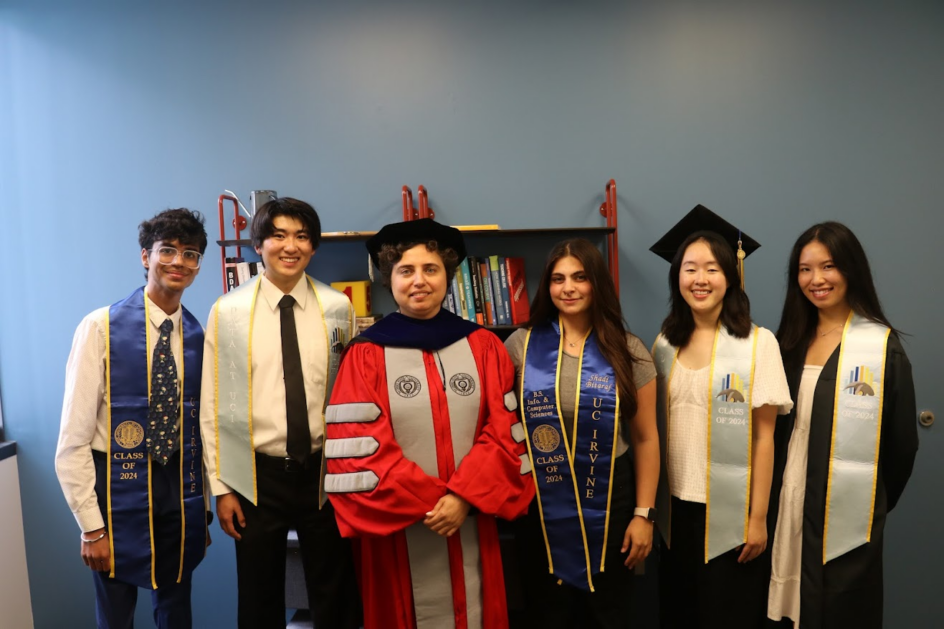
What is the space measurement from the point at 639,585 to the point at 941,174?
2.50 m

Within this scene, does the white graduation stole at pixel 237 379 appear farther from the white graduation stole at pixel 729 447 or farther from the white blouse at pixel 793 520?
the white blouse at pixel 793 520

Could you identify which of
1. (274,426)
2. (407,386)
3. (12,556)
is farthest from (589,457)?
(12,556)

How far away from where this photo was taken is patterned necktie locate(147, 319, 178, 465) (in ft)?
6.08

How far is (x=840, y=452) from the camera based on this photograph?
75.9 inches

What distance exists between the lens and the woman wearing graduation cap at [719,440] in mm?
1903

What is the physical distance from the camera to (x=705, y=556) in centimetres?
192

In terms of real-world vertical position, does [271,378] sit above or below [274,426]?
above

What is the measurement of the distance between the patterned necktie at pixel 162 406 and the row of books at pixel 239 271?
2.33 ft

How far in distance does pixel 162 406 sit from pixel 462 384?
101 centimetres

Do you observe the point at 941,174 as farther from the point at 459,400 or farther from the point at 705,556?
the point at 459,400

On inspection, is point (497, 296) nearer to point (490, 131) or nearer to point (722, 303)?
point (490, 131)

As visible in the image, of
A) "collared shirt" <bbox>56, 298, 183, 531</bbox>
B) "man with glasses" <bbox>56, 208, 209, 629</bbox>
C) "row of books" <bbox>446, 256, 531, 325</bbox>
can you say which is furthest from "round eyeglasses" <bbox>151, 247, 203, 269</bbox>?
"row of books" <bbox>446, 256, 531, 325</bbox>

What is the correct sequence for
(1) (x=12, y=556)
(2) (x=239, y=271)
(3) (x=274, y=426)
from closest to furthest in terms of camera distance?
(3) (x=274, y=426) → (2) (x=239, y=271) → (1) (x=12, y=556)

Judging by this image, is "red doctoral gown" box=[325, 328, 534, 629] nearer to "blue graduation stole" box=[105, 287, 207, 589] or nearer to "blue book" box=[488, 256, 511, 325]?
"blue graduation stole" box=[105, 287, 207, 589]
